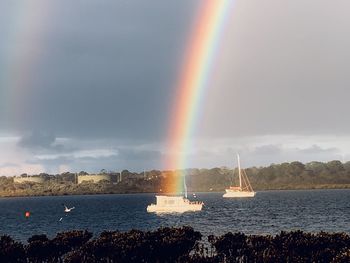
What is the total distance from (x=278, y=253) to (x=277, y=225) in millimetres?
83091

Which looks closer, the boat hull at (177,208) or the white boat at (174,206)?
the boat hull at (177,208)

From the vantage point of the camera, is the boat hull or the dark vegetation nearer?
the dark vegetation

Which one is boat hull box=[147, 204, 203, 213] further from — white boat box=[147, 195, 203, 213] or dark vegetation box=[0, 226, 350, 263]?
dark vegetation box=[0, 226, 350, 263]

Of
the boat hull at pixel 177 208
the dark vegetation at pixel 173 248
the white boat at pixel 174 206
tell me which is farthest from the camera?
the white boat at pixel 174 206

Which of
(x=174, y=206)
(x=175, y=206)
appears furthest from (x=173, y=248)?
Result: (x=174, y=206)

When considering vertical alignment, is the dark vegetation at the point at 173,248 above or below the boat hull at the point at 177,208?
below

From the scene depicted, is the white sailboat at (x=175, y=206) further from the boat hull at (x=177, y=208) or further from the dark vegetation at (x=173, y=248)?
the dark vegetation at (x=173, y=248)

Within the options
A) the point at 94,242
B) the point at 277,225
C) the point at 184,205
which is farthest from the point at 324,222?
the point at 94,242

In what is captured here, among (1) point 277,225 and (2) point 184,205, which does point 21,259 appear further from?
(2) point 184,205

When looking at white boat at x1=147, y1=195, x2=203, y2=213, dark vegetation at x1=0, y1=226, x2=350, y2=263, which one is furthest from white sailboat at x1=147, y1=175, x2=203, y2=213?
dark vegetation at x1=0, y1=226, x2=350, y2=263

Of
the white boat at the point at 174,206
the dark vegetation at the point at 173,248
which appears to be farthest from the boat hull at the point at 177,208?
the dark vegetation at the point at 173,248

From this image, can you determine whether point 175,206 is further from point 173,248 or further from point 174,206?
point 173,248

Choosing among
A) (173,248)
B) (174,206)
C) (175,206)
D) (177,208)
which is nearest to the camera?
(173,248)

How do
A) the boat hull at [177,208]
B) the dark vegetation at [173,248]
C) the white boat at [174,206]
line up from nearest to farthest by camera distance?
the dark vegetation at [173,248]
the boat hull at [177,208]
the white boat at [174,206]
